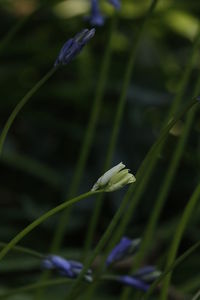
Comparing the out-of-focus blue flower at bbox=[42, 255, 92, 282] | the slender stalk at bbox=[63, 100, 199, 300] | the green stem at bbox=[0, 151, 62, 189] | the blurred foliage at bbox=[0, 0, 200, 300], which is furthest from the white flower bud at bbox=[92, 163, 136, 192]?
the green stem at bbox=[0, 151, 62, 189]

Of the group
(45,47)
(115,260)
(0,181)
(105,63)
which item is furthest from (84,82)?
(115,260)

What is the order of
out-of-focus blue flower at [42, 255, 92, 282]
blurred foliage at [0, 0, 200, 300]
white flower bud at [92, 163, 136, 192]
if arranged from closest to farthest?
white flower bud at [92, 163, 136, 192], out-of-focus blue flower at [42, 255, 92, 282], blurred foliage at [0, 0, 200, 300]

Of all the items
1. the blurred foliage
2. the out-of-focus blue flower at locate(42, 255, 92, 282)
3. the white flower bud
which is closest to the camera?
the white flower bud

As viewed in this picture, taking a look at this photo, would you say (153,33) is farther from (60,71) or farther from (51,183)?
(51,183)

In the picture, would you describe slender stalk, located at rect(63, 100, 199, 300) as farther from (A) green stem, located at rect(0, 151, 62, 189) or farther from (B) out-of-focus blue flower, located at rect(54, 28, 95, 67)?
(A) green stem, located at rect(0, 151, 62, 189)

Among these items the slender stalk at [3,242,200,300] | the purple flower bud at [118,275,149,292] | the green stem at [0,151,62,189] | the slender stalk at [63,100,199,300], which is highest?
the green stem at [0,151,62,189]

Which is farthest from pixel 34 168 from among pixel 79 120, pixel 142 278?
pixel 142 278
